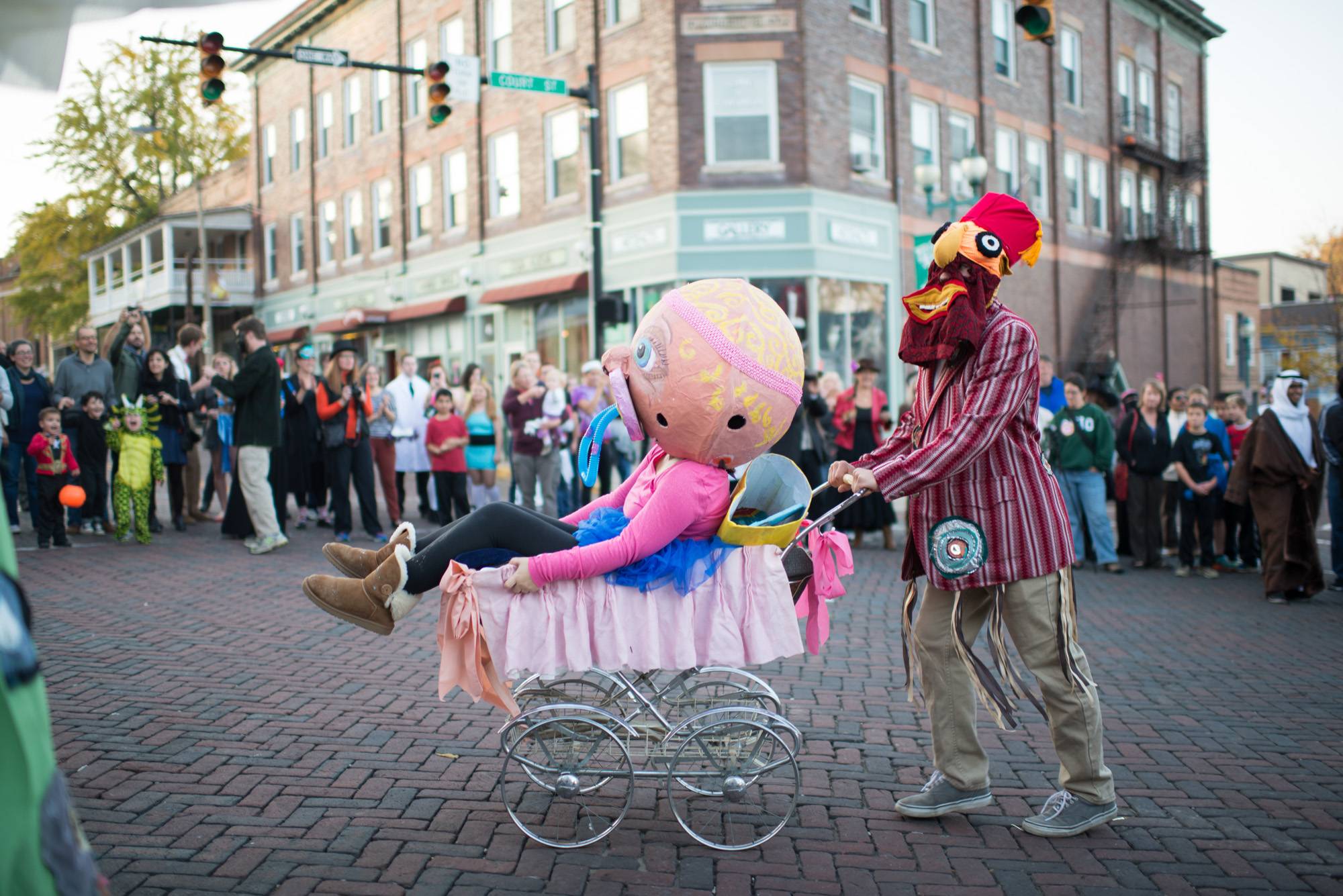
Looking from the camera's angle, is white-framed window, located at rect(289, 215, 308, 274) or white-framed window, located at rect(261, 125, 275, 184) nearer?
white-framed window, located at rect(289, 215, 308, 274)

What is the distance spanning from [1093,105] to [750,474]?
27825 mm

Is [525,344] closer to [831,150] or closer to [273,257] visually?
[831,150]

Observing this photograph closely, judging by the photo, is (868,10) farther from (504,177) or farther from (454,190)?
(454,190)

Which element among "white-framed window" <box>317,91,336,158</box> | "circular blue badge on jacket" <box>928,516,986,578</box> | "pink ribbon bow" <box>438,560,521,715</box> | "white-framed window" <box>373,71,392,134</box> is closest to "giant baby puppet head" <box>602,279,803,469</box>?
"circular blue badge on jacket" <box>928,516,986,578</box>

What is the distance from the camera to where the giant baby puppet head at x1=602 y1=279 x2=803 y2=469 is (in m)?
3.69

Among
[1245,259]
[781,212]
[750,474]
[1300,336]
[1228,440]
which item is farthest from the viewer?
[1245,259]

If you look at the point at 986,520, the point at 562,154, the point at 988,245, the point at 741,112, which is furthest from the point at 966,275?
the point at 562,154

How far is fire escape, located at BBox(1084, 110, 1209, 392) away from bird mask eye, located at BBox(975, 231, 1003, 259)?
24.3 m

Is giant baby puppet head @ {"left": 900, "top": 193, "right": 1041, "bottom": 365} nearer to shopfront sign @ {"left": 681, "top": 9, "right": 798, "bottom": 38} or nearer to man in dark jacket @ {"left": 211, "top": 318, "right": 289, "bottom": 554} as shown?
man in dark jacket @ {"left": 211, "top": 318, "right": 289, "bottom": 554}

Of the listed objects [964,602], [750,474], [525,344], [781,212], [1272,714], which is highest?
[781,212]

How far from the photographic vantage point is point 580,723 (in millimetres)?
3889

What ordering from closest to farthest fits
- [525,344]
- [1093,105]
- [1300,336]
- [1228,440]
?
[1228,440]
[525,344]
[1093,105]
[1300,336]

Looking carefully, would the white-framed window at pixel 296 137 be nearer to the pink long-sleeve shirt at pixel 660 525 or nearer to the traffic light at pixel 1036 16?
the traffic light at pixel 1036 16

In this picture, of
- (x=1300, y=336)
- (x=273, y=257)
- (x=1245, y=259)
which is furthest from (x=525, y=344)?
(x=1245, y=259)
